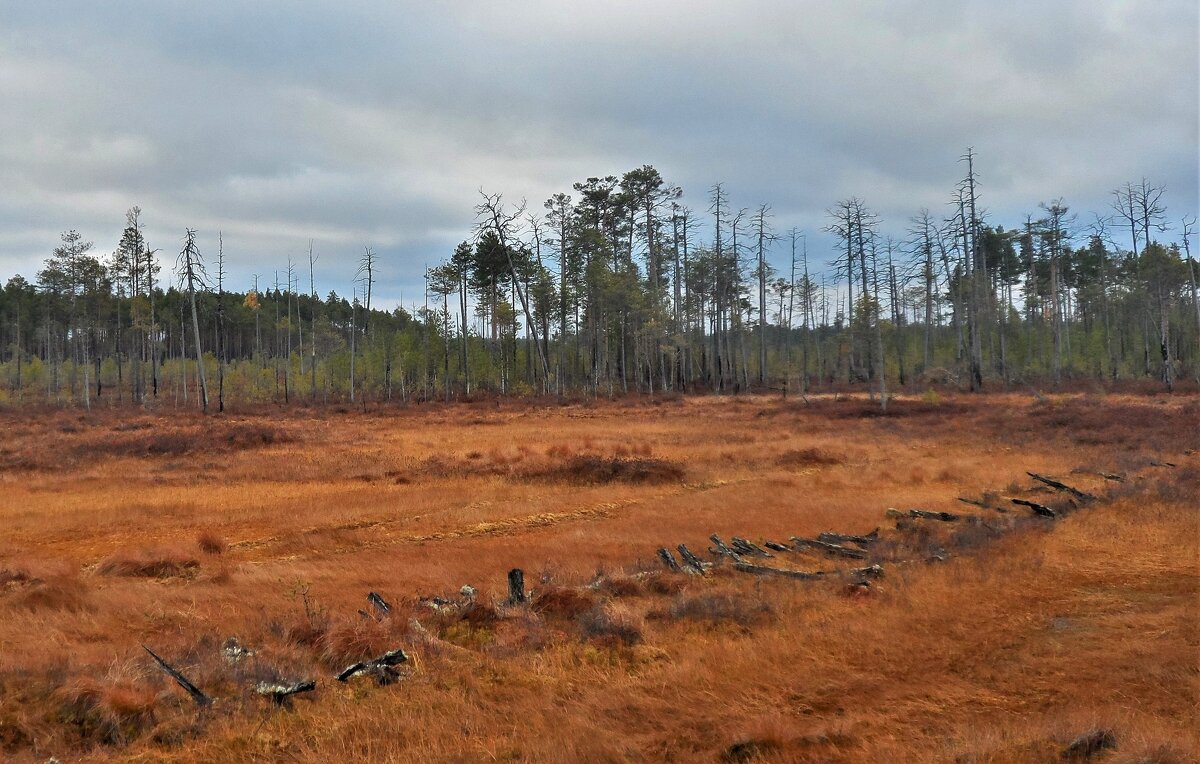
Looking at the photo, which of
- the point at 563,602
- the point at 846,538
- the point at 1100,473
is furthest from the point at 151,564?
the point at 1100,473

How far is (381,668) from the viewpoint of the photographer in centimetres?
648

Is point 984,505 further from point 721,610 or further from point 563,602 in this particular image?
point 563,602

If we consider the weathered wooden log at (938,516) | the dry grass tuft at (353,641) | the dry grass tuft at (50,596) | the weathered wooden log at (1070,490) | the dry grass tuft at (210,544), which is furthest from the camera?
the weathered wooden log at (1070,490)

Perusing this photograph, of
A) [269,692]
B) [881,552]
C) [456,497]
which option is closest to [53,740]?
[269,692]

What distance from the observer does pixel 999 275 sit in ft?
265

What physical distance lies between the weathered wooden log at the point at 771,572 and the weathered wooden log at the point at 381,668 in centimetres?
521

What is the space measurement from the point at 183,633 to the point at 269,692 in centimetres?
260

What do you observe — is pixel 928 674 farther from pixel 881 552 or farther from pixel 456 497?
pixel 456 497

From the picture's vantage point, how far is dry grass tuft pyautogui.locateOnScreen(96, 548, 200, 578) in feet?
35.3

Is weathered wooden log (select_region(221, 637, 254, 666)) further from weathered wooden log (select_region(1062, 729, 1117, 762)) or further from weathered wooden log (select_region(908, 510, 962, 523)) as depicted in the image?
weathered wooden log (select_region(908, 510, 962, 523))

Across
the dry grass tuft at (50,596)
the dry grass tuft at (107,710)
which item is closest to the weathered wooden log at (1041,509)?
the dry grass tuft at (107,710)

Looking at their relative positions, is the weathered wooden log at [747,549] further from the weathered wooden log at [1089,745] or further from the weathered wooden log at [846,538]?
the weathered wooden log at [1089,745]

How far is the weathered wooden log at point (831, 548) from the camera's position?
36.5 feet

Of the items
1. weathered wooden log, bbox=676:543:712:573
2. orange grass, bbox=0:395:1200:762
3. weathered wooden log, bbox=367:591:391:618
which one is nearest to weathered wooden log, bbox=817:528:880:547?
orange grass, bbox=0:395:1200:762
